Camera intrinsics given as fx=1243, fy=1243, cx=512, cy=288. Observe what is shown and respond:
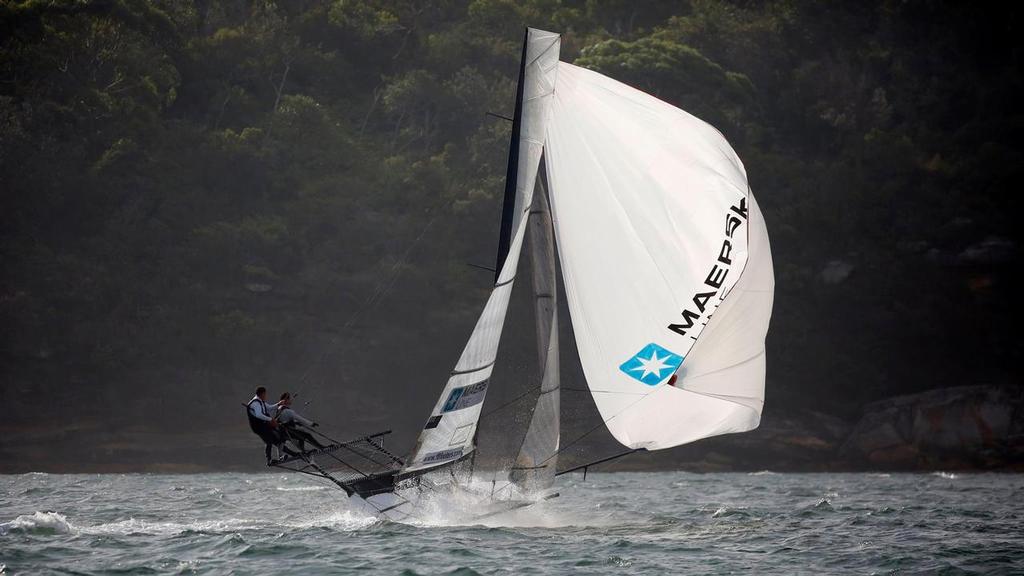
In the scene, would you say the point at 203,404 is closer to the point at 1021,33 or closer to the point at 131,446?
the point at 131,446

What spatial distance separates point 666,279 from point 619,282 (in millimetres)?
642

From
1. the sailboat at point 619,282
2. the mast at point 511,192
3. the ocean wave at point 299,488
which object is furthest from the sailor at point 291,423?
the ocean wave at point 299,488

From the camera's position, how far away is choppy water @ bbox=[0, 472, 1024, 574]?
14.1 metres

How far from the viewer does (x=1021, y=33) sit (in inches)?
2504

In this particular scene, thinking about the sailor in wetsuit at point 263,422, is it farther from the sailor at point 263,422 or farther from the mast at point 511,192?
the mast at point 511,192

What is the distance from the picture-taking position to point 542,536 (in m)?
16.7

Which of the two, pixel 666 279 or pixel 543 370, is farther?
pixel 543 370

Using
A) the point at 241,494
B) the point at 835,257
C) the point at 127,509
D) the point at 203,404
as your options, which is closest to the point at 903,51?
the point at 835,257

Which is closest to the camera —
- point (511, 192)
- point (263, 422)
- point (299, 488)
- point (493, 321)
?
point (493, 321)

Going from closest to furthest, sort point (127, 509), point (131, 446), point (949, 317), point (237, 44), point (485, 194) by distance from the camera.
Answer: point (127, 509), point (131, 446), point (949, 317), point (485, 194), point (237, 44)

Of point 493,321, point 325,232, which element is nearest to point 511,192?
point 493,321

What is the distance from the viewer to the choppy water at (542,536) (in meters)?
14.1

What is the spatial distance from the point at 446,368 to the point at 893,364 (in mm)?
17247

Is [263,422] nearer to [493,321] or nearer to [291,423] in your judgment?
[291,423]
